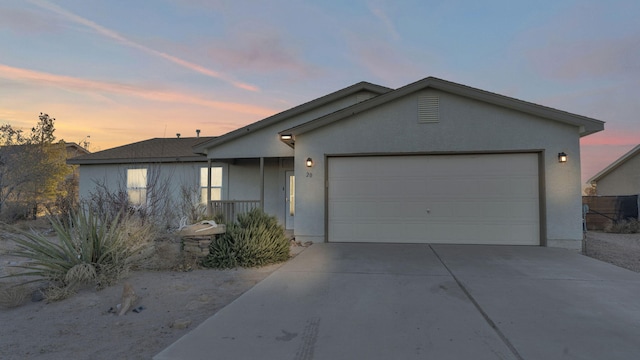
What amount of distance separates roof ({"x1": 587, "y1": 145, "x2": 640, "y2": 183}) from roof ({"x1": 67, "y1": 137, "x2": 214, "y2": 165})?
81.6ft

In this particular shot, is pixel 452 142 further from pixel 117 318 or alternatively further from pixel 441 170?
pixel 117 318

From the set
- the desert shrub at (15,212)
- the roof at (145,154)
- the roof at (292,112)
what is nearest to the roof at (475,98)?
the roof at (292,112)

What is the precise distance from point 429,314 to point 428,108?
22.4 feet

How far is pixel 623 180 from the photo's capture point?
2370cm

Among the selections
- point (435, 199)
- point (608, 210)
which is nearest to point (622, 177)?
point (608, 210)

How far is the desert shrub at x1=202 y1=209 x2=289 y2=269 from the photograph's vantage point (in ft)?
23.6

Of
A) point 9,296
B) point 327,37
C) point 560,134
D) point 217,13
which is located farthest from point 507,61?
point 9,296

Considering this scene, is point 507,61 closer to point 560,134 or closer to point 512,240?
point 560,134

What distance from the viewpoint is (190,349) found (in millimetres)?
3373

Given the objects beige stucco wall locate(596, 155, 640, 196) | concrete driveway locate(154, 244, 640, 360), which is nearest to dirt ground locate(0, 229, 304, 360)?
concrete driveway locate(154, 244, 640, 360)

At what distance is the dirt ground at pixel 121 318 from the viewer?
357cm

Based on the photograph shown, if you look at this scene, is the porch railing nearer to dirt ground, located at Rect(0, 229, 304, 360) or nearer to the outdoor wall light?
dirt ground, located at Rect(0, 229, 304, 360)

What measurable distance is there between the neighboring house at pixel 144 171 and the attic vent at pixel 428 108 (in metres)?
8.49

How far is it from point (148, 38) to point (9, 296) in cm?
942
